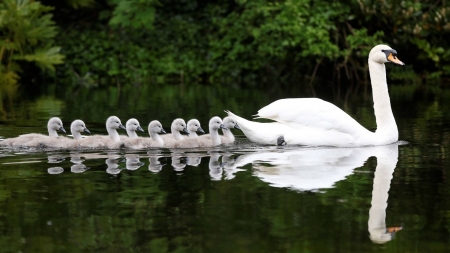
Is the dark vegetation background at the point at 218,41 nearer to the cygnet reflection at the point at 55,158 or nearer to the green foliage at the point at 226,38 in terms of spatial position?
the green foliage at the point at 226,38

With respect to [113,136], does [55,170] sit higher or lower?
lower

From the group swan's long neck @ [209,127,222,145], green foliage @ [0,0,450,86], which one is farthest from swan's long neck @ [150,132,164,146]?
green foliage @ [0,0,450,86]

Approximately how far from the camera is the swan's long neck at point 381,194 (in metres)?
6.39

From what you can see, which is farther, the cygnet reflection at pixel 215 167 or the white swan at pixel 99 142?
the white swan at pixel 99 142

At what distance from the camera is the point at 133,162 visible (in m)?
9.92

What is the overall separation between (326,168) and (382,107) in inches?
104

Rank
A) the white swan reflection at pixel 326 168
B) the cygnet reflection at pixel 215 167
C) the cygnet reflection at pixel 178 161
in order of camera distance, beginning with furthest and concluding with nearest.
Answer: the cygnet reflection at pixel 178 161 < the cygnet reflection at pixel 215 167 < the white swan reflection at pixel 326 168

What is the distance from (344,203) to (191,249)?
1856 mm

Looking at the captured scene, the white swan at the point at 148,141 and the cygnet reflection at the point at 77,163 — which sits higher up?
the white swan at the point at 148,141

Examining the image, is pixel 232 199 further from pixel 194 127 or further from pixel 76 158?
pixel 194 127

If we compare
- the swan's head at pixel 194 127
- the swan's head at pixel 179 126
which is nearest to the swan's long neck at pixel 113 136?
the swan's head at pixel 179 126

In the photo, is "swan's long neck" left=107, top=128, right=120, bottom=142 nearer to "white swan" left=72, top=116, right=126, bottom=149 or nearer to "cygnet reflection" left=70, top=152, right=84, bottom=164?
"white swan" left=72, top=116, right=126, bottom=149

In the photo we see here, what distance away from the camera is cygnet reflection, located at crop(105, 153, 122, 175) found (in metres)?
9.19

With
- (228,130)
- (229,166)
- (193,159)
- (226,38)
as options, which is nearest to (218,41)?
(226,38)
